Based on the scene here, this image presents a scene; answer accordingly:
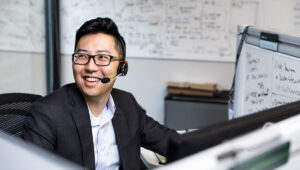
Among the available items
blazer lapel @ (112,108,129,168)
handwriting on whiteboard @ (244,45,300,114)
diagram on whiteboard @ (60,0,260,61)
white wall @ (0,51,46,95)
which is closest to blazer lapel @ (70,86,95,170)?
blazer lapel @ (112,108,129,168)

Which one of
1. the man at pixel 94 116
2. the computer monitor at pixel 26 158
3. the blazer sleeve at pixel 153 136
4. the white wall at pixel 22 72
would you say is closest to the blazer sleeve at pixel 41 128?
the man at pixel 94 116

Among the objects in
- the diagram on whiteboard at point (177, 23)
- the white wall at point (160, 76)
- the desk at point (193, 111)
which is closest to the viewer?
the desk at point (193, 111)

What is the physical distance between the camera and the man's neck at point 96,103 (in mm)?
1341

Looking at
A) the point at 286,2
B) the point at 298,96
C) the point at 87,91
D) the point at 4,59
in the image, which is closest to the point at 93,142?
the point at 87,91

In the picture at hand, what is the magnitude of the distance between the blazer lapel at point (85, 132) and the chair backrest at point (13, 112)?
27cm

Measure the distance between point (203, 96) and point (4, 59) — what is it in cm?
186

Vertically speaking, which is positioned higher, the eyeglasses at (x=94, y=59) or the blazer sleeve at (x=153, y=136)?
the eyeglasses at (x=94, y=59)

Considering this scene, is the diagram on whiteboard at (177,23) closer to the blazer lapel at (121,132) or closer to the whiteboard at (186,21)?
the whiteboard at (186,21)

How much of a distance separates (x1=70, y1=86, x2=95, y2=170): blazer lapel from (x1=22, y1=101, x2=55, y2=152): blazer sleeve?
0.29 ft

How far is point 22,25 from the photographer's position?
11.3ft

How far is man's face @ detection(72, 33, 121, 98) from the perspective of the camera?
1.28 metres

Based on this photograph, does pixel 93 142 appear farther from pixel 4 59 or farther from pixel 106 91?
pixel 4 59

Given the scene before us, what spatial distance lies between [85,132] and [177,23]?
8.43ft

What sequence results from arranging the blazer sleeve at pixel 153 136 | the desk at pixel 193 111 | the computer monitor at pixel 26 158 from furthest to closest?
the desk at pixel 193 111 → the blazer sleeve at pixel 153 136 → the computer monitor at pixel 26 158
